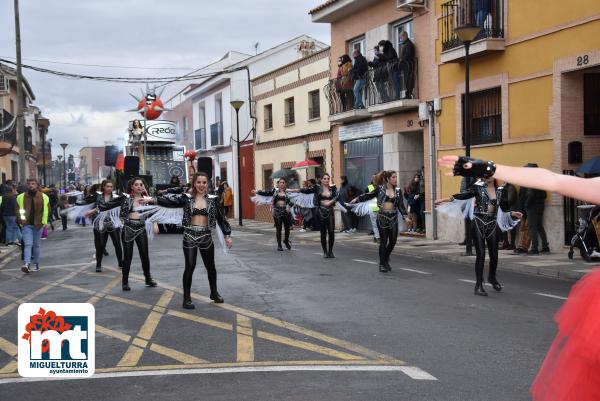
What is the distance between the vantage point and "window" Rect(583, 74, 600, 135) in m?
16.8

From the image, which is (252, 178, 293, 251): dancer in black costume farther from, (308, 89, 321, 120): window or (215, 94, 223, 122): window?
(215, 94, 223, 122): window

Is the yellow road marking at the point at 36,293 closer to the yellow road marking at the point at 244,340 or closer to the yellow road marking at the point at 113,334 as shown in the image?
the yellow road marking at the point at 113,334

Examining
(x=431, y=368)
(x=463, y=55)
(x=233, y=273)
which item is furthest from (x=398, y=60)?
(x=431, y=368)

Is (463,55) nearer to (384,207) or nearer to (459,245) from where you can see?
(459,245)

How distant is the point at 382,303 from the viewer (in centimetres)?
955

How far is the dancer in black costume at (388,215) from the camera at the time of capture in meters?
13.3

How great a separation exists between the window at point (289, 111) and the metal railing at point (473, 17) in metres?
12.4

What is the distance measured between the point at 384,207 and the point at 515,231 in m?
4.91

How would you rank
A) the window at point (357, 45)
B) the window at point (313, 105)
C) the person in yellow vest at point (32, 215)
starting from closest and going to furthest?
the person in yellow vest at point (32, 215), the window at point (357, 45), the window at point (313, 105)

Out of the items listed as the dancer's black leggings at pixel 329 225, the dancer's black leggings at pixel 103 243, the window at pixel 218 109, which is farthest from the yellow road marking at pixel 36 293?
the window at pixel 218 109

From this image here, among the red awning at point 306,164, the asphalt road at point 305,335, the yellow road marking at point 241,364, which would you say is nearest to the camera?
the asphalt road at point 305,335

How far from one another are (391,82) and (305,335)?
646 inches

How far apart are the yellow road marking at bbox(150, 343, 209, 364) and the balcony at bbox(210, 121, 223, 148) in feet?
113

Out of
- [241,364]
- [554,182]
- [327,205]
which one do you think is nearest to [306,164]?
[327,205]
